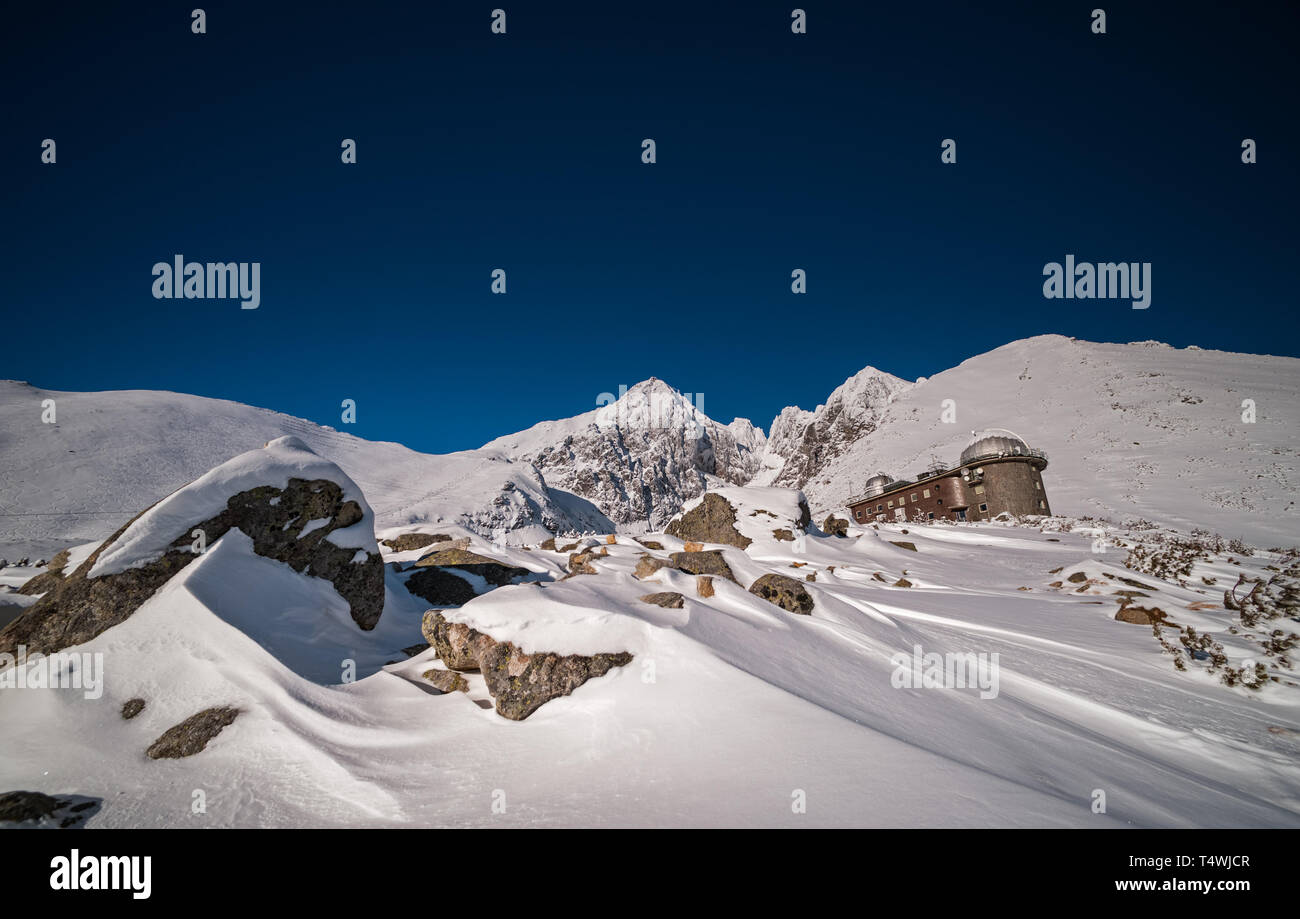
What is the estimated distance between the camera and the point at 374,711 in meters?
4.96

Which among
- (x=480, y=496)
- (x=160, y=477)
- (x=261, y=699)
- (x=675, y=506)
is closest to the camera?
(x=261, y=699)

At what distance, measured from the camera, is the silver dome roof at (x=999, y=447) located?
35.2m

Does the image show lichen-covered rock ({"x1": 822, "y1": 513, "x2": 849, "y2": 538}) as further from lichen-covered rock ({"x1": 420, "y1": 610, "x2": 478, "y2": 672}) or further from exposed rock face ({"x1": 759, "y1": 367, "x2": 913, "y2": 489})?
exposed rock face ({"x1": 759, "y1": 367, "x2": 913, "y2": 489})

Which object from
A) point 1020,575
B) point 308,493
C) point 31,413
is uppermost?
point 31,413

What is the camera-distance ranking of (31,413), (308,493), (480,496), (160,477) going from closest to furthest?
(308,493) < (160,477) < (31,413) < (480,496)

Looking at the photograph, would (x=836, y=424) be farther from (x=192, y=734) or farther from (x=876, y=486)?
(x=192, y=734)

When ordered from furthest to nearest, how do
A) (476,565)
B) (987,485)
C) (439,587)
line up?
1. (987,485)
2. (476,565)
3. (439,587)

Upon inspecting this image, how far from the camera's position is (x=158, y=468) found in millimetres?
25125

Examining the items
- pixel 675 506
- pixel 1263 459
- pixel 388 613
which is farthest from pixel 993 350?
pixel 388 613

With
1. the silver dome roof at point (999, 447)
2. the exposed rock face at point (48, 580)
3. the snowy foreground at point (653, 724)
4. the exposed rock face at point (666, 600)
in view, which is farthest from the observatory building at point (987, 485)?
the exposed rock face at point (48, 580)

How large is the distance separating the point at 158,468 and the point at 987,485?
2013 inches

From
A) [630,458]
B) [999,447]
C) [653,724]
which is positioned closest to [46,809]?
[653,724]
